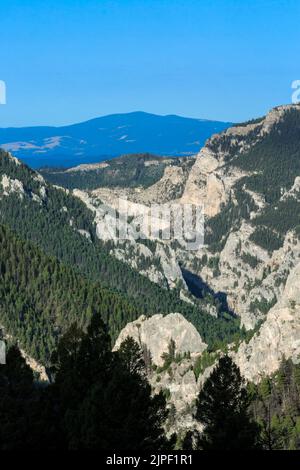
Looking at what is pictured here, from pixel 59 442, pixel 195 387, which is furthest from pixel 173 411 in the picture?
pixel 59 442

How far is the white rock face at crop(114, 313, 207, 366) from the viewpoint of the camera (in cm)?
14512

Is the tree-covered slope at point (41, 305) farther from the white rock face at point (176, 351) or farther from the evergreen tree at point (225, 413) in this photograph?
the evergreen tree at point (225, 413)

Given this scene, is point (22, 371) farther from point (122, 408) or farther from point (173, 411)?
point (173, 411)

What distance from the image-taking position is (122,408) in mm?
58062

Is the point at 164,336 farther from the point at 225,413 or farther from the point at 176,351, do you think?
the point at 225,413

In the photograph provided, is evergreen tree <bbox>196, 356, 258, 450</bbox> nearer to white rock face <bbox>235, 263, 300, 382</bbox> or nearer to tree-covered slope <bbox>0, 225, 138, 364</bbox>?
white rock face <bbox>235, 263, 300, 382</bbox>

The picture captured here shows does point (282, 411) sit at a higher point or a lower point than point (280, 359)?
lower

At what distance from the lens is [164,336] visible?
147m

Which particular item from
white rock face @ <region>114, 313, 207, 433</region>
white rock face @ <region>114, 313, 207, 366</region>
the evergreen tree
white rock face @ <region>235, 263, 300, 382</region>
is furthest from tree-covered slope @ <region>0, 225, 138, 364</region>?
the evergreen tree

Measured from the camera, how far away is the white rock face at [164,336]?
5714 inches

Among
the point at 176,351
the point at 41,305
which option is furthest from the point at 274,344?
the point at 41,305

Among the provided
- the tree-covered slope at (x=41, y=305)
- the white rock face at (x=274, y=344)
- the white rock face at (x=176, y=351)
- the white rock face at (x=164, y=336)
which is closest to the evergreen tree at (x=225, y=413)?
the white rock face at (x=176, y=351)
